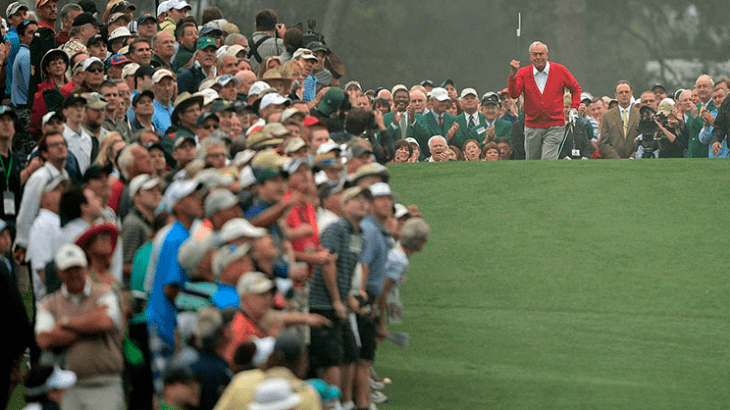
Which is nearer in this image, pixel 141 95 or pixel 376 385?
pixel 376 385

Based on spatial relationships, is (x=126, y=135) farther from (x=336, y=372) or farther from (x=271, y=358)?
(x=271, y=358)

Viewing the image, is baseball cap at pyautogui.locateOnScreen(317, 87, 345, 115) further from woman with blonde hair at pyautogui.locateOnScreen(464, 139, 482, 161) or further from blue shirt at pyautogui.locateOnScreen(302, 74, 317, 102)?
woman with blonde hair at pyautogui.locateOnScreen(464, 139, 482, 161)

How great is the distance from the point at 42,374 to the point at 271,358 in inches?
59.0

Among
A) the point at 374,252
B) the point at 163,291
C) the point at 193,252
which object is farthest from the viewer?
the point at 374,252

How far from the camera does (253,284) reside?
243 inches

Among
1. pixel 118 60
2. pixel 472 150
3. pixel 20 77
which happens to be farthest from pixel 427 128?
pixel 20 77

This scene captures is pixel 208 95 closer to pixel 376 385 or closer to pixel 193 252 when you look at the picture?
pixel 376 385

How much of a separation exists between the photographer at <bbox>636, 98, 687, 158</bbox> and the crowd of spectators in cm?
715

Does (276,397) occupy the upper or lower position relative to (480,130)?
upper

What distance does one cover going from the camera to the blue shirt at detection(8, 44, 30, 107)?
14.0 m

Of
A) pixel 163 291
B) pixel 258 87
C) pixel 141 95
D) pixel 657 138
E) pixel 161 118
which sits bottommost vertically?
pixel 657 138

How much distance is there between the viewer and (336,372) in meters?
8.47

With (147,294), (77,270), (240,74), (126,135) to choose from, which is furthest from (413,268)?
(77,270)

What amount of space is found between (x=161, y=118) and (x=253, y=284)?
6526mm
